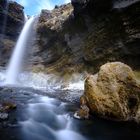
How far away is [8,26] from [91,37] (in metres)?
13.9

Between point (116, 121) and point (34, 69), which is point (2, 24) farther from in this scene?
point (116, 121)

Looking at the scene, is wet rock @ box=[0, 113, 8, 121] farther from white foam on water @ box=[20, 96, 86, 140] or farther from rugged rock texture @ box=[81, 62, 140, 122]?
rugged rock texture @ box=[81, 62, 140, 122]

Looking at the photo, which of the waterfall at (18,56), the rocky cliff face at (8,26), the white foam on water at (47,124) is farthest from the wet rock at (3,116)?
the rocky cliff face at (8,26)

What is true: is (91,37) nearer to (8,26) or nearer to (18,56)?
(18,56)

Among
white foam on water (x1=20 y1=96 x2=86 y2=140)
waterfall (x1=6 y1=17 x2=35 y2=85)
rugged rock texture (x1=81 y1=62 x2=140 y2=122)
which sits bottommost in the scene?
white foam on water (x1=20 y1=96 x2=86 y2=140)

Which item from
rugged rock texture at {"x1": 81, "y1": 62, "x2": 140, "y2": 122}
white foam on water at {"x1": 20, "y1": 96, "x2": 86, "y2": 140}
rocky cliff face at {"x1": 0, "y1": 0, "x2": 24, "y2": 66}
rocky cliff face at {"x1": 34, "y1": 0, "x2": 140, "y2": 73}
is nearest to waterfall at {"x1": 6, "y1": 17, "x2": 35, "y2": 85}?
rocky cliff face at {"x1": 0, "y1": 0, "x2": 24, "y2": 66}

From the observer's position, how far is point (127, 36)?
20547mm

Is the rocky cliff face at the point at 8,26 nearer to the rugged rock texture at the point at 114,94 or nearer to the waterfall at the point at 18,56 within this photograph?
the waterfall at the point at 18,56

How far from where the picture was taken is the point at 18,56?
31.4m

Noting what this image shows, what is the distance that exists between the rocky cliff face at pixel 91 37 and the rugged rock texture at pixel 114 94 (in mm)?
7608

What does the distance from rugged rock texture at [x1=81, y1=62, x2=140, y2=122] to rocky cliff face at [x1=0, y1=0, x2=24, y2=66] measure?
20.3 m

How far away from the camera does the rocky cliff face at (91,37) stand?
20.4 metres

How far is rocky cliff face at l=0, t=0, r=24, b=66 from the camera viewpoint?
3192 cm

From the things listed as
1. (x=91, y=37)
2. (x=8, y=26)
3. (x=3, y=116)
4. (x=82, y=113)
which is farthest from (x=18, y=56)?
(x=3, y=116)
